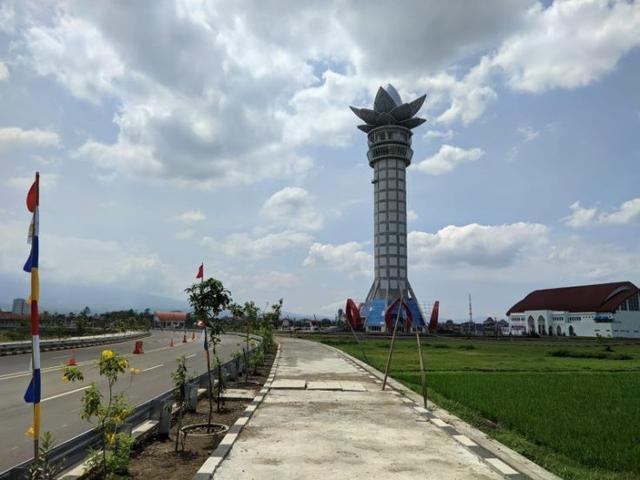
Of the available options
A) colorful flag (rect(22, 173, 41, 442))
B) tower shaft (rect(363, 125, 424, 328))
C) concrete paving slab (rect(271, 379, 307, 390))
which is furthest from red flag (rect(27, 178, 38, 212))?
tower shaft (rect(363, 125, 424, 328))

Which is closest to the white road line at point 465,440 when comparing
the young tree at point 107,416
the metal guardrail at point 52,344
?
the young tree at point 107,416

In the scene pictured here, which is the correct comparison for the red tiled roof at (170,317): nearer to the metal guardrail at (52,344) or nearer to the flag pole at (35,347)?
the metal guardrail at (52,344)

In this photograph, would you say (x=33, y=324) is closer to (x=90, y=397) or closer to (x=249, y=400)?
(x=90, y=397)

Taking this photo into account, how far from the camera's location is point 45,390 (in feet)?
50.6

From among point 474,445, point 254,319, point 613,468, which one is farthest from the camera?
point 254,319

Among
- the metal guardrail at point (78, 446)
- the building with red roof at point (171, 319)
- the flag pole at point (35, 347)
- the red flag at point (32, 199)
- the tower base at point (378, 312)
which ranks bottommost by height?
the building with red roof at point (171, 319)

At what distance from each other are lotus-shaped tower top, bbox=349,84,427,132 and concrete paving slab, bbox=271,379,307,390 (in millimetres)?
110891

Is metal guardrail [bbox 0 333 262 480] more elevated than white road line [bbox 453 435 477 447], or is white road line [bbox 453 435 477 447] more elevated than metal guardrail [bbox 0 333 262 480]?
metal guardrail [bbox 0 333 262 480]

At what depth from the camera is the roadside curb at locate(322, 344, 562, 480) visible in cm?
709

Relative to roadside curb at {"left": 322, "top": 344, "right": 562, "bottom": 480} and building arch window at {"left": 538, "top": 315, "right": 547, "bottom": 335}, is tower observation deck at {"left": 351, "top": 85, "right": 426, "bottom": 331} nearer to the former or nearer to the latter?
building arch window at {"left": 538, "top": 315, "right": 547, "bottom": 335}

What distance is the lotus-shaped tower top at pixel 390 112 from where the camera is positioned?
122 metres

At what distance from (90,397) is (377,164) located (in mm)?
115445

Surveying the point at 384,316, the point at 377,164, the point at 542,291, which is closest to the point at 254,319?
the point at 384,316

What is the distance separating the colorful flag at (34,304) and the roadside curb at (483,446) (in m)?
6.12
